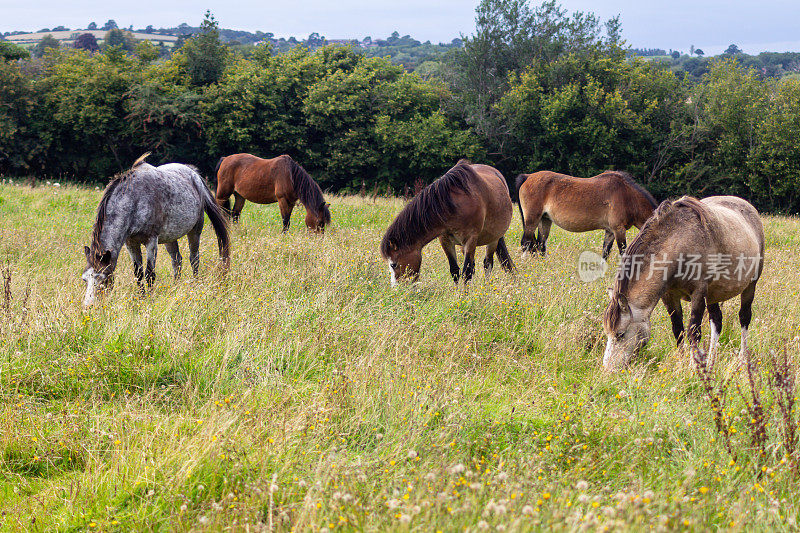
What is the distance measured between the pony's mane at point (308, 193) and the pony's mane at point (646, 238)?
303 inches

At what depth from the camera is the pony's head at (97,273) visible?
5.16 metres

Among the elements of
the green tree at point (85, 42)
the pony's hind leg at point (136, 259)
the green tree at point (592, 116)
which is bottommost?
the pony's hind leg at point (136, 259)

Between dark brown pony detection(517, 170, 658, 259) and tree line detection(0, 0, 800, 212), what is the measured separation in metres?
20.6

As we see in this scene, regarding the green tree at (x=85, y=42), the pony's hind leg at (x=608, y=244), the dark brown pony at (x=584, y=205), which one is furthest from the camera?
the green tree at (x=85, y=42)

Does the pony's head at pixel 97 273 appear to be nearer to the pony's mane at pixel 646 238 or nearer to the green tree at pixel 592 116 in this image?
the pony's mane at pixel 646 238

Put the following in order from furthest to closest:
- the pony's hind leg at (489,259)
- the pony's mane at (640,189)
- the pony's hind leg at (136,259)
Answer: the pony's mane at (640,189) → the pony's hind leg at (489,259) → the pony's hind leg at (136,259)

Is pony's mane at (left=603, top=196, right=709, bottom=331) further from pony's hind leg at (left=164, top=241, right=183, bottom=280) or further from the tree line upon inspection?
the tree line

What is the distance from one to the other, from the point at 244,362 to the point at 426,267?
15.4 feet

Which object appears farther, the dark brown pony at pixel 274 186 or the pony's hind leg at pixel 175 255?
the dark brown pony at pixel 274 186

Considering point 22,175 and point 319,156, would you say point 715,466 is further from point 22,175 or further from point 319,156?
point 22,175

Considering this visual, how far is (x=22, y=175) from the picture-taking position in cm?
3047

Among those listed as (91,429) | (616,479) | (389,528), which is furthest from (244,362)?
(616,479)

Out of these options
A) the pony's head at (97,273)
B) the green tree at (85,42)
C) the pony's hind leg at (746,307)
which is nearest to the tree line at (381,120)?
the pony's head at (97,273)

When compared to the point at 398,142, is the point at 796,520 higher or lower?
lower
